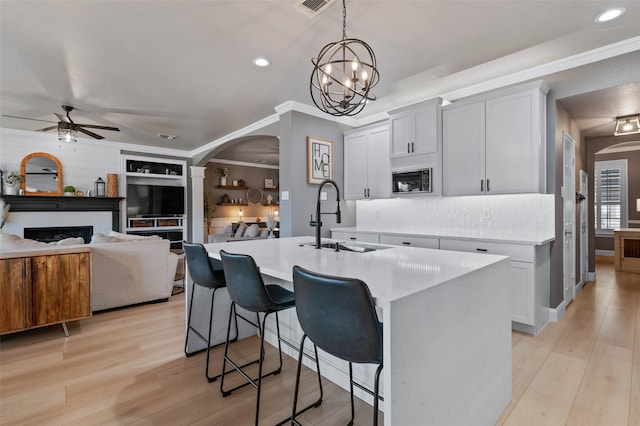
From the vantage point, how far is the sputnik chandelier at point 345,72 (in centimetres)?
165

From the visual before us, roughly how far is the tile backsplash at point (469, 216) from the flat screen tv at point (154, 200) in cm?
460

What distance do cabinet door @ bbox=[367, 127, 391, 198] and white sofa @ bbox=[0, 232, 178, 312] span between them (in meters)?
2.88

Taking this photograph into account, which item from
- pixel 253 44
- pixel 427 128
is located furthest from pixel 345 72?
pixel 427 128

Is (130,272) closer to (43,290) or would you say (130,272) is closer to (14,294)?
(43,290)

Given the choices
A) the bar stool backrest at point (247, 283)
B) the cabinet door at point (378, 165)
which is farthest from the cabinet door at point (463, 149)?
the bar stool backrest at point (247, 283)

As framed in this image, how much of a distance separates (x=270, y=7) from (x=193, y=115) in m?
2.94

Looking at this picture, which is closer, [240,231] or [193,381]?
[193,381]

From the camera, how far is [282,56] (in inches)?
111

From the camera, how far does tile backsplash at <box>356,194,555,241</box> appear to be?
3.21 m

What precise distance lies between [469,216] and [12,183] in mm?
7471

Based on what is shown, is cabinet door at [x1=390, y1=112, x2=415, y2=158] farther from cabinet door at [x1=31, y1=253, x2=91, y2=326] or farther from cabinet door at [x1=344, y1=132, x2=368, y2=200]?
cabinet door at [x1=31, y1=253, x2=91, y2=326]

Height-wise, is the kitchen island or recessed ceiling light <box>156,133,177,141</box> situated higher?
recessed ceiling light <box>156,133,177,141</box>

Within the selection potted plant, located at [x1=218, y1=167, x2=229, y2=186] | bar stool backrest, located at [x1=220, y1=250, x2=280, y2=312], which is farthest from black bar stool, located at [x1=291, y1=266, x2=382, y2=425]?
potted plant, located at [x1=218, y1=167, x2=229, y2=186]

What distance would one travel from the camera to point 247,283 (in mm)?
1621
